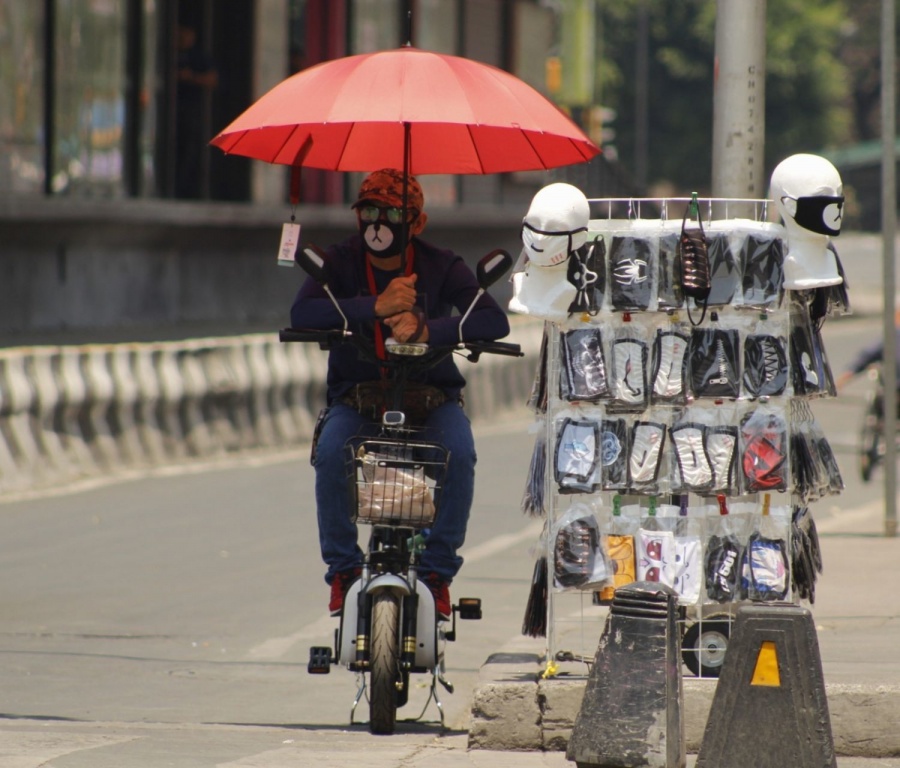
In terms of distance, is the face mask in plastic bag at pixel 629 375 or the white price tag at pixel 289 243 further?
the white price tag at pixel 289 243

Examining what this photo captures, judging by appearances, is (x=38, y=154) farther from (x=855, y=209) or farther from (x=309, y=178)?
(x=855, y=209)

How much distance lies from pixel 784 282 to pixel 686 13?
249 feet

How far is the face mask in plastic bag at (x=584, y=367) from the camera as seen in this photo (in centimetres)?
628

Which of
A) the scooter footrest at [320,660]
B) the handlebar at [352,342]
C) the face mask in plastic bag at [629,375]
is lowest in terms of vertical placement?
the scooter footrest at [320,660]

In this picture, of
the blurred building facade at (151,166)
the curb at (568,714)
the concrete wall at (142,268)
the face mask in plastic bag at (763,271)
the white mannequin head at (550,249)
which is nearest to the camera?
the curb at (568,714)

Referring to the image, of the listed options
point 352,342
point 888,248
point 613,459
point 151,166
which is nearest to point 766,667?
point 613,459

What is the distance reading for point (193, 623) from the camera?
363 inches

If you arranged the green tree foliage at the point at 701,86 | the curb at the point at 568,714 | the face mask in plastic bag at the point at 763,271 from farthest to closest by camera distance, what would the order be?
the green tree foliage at the point at 701,86 → the face mask in plastic bag at the point at 763,271 → the curb at the point at 568,714

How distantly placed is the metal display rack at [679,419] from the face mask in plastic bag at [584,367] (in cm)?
2

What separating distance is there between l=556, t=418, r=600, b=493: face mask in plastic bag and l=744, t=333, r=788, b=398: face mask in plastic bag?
1.84 feet

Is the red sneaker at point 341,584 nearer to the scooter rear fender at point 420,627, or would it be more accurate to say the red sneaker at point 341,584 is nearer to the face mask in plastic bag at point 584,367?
the scooter rear fender at point 420,627

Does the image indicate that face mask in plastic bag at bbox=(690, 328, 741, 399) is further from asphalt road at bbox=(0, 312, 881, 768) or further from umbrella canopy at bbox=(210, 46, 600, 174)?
asphalt road at bbox=(0, 312, 881, 768)

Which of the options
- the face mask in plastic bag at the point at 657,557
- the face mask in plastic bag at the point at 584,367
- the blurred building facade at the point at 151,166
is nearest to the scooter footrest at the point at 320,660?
the face mask in plastic bag at the point at 657,557

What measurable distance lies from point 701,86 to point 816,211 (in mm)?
74628
